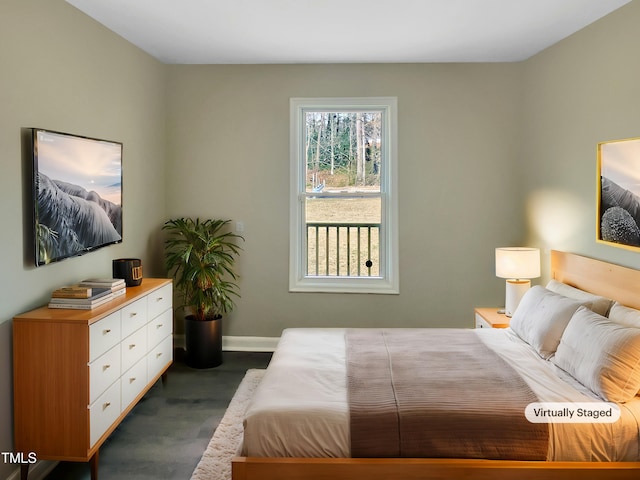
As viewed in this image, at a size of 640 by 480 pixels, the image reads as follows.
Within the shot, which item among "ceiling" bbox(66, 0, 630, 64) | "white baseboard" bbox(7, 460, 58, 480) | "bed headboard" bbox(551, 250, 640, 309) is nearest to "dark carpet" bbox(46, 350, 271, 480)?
"white baseboard" bbox(7, 460, 58, 480)

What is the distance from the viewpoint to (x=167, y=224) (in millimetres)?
4969

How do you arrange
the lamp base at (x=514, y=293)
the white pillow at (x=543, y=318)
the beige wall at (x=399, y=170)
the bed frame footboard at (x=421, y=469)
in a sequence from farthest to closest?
1. the beige wall at (x=399, y=170)
2. the lamp base at (x=514, y=293)
3. the white pillow at (x=543, y=318)
4. the bed frame footboard at (x=421, y=469)

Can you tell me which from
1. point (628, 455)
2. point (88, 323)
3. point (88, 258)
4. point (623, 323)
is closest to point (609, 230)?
Answer: point (623, 323)

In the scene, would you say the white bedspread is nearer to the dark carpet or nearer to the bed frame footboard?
the bed frame footboard

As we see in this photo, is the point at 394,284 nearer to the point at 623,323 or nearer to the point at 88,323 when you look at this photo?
the point at 623,323

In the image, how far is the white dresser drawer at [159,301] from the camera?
3616mm

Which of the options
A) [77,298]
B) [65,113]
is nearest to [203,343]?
[77,298]

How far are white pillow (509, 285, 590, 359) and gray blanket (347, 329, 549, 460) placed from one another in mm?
369

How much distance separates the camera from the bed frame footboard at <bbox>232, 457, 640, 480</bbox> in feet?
7.32

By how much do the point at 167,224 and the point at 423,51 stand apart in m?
2.75

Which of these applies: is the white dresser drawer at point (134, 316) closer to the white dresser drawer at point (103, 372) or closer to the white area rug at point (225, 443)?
the white dresser drawer at point (103, 372)

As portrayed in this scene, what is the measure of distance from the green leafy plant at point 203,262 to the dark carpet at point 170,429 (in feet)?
1.83

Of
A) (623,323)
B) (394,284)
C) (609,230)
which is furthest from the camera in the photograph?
(394,284)

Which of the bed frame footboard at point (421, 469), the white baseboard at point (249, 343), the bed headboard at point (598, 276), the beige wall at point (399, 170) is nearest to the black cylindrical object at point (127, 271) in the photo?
the beige wall at point (399, 170)
